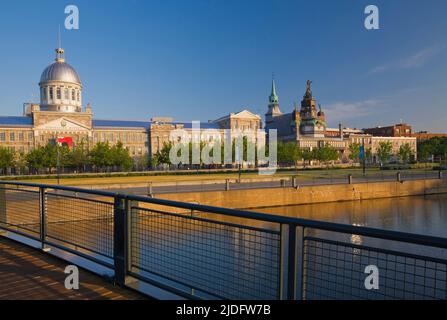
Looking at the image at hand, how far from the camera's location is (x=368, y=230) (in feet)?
10.2

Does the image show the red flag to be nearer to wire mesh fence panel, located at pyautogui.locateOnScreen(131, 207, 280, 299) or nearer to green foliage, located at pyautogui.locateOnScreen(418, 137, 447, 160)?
wire mesh fence panel, located at pyautogui.locateOnScreen(131, 207, 280, 299)

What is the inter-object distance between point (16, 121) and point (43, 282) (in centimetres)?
9243

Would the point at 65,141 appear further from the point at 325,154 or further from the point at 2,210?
the point at 2,210

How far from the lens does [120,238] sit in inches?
206

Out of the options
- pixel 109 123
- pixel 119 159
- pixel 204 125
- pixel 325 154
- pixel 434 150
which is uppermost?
pixel 204 125

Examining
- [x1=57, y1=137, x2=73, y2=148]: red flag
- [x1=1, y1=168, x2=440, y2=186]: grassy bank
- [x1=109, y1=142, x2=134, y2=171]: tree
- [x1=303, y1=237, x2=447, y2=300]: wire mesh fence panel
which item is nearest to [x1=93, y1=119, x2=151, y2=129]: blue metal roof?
[x1=57, y1=137, x2=73, y2=148]: red flag

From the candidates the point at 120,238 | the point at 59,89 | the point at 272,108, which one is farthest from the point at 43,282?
the point at 272,108

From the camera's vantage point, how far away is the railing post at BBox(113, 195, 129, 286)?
5113 mm
